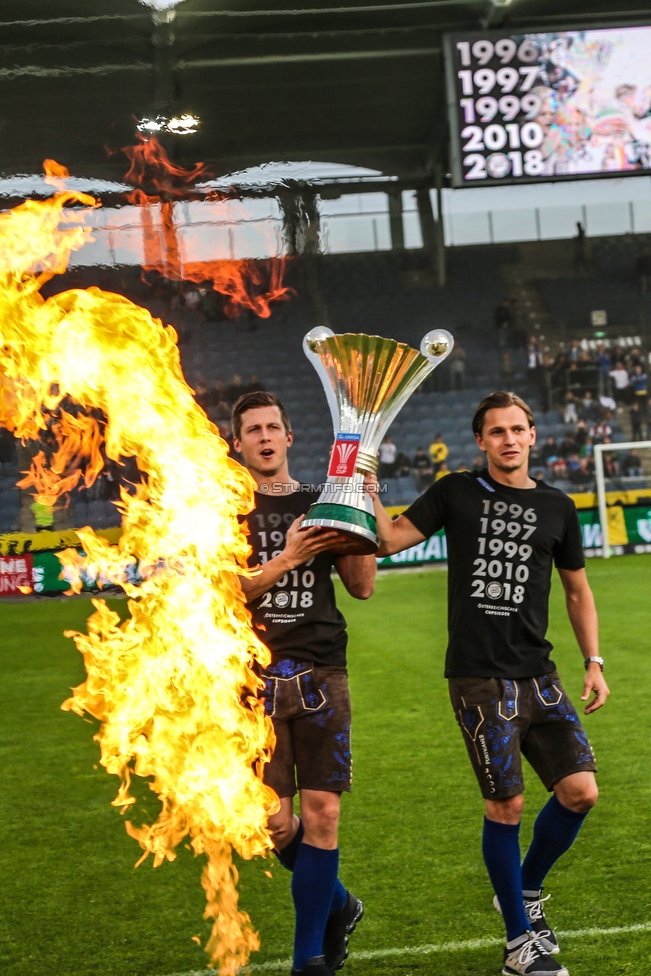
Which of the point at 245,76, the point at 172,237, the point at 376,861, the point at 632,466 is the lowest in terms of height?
the point at 376,861

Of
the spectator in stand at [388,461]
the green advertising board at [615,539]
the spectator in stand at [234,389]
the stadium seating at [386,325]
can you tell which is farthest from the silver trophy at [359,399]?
the spectator in stand at [388,461]

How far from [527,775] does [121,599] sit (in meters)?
9.63

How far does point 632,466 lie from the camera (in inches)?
728

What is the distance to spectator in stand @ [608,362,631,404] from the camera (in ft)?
69.4

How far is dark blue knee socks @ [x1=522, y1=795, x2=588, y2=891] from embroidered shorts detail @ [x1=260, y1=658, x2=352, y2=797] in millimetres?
799

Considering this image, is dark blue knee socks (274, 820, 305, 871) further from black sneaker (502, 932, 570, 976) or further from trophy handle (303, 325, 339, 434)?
trophy handle (303, 325, 339, 434)

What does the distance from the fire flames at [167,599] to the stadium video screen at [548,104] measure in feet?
41.3

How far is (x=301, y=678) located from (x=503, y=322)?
65.4ft

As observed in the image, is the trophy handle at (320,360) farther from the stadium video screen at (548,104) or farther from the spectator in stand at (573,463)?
the spectator in stand at (573,463)

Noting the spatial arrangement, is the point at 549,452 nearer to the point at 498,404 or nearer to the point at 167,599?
the point at 498,404

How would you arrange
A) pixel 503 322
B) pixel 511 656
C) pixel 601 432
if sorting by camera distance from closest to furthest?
pixel 511 656, pixel 601 432, pixel 503 322

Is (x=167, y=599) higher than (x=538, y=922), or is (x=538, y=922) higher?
(x=167, y=599)

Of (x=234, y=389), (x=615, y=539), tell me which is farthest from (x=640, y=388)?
(x=234, y=389)

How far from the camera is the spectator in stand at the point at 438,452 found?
2000cm
